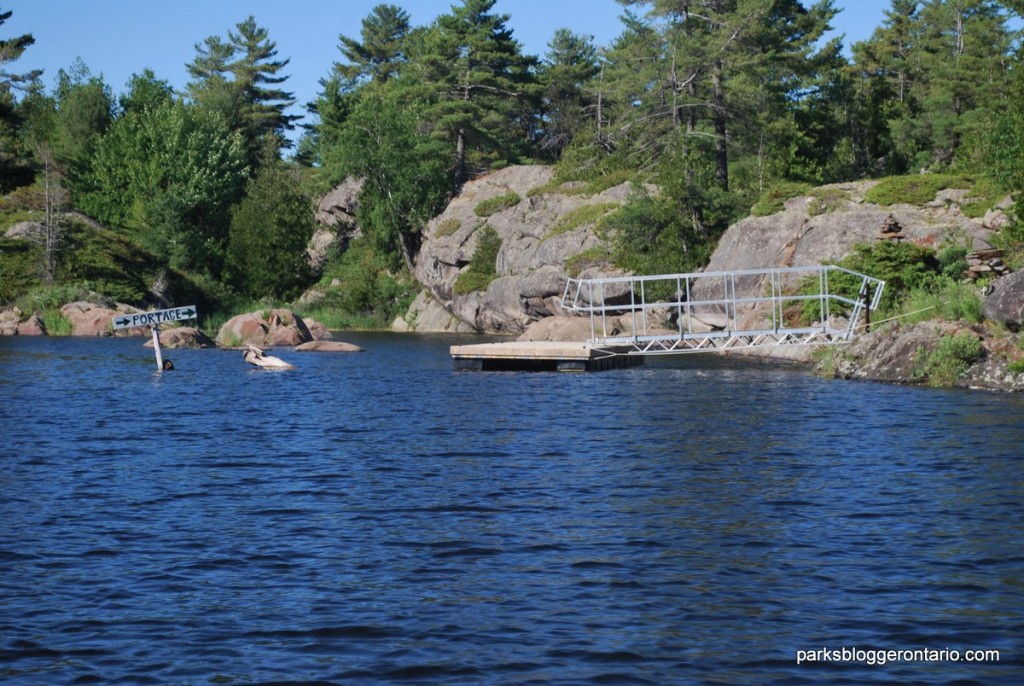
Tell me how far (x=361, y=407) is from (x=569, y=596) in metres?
19.6

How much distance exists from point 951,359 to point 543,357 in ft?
50.6

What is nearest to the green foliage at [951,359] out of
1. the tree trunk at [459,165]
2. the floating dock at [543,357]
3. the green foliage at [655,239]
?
the floating dock at [543,357]

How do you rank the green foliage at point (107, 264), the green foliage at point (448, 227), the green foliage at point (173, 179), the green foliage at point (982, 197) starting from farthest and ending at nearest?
the green foliage at point (173, 179)
the green foliage at point (107, 264)
the green foliage at point (448, 227)
the green foliage at point (982, 197)

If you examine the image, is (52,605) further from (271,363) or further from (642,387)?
(271,363)

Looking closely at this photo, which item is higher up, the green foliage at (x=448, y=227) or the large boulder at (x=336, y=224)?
the large boulder at (x=336, y=224)

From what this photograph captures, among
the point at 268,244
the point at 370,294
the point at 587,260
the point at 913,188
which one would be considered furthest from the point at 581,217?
the point at 268,244

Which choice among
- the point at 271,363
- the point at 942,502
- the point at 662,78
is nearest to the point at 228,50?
the point at 662,78

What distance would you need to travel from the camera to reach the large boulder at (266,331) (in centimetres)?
5862

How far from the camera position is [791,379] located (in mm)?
36375

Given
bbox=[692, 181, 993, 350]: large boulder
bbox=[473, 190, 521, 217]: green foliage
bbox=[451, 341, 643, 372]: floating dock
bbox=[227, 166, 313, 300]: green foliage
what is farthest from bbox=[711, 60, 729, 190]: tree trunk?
bbox=[227, 166, 313, 300]: green foliage

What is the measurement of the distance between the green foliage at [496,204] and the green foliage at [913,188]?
2890 centimetres

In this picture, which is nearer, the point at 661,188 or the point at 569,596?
the point at 569,596

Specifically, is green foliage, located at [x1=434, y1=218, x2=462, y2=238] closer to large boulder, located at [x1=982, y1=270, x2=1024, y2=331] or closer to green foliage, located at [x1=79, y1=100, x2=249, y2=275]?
green foliage, located at [x1=79, y1=100, x2=249, y2=275]

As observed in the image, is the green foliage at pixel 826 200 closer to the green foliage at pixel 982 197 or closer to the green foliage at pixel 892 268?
the green foliage at pixel 982 197
